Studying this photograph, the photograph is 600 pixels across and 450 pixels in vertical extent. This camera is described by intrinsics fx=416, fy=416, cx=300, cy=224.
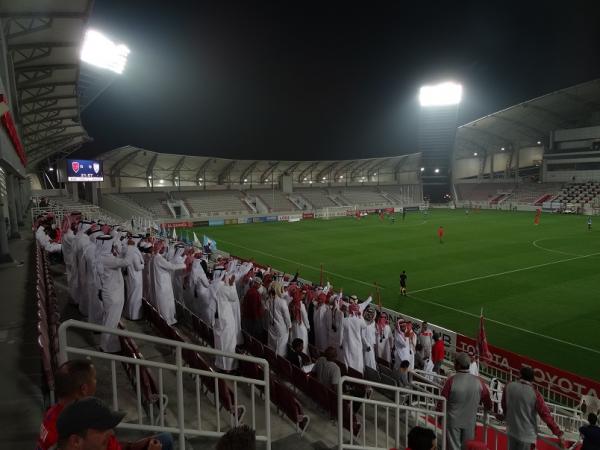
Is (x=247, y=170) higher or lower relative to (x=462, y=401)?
higher

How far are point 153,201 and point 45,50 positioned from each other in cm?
4085

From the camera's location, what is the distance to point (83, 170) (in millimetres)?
34938

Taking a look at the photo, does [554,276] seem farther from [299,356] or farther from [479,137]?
[479,137]

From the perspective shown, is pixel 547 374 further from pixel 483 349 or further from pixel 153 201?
pixel 153 201

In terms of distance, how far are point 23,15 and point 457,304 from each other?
16907mm

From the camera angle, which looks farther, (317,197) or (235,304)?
(317,197)

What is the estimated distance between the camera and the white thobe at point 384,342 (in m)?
9.95

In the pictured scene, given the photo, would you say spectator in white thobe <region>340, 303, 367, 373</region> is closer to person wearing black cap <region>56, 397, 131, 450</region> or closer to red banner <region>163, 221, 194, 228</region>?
person wearing black cap <region>56, 397, 131, 450</region>

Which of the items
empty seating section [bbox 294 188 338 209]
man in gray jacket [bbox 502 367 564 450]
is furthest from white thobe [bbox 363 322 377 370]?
empty seating section [bbox 294 188 338 209]

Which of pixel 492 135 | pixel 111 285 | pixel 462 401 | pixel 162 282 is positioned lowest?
pixel 462 401

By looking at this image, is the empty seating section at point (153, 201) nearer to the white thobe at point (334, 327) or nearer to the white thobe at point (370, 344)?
the white thobe at point (334, 327)

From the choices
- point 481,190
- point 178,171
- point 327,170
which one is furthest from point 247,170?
point 481,190

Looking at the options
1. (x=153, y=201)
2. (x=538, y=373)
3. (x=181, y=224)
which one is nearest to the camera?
(x=538, y=373)

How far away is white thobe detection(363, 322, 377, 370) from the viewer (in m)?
9.05
